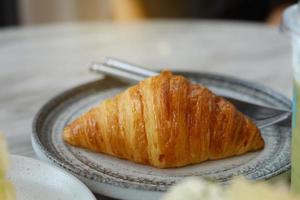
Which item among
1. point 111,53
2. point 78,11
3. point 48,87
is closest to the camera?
point 48,87

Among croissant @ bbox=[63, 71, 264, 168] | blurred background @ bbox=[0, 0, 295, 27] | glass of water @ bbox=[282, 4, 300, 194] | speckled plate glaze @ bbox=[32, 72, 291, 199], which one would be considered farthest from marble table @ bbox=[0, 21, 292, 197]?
blurred background @ bbox=[0, 0, 295, 27]

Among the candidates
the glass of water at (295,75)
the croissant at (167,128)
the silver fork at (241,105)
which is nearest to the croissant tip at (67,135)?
the croissant at (167,128)

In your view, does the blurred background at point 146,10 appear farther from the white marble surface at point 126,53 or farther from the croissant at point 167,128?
the croissant at point 167,128

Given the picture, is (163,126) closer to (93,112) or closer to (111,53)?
(93,112)

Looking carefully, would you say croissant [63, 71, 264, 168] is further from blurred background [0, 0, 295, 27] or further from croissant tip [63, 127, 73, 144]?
blurred background [0, 0, 295, 27]

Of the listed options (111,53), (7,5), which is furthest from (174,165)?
(7,5)

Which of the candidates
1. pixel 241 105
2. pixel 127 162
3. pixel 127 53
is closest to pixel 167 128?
pixel 127 162

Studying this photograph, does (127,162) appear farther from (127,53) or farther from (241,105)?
(127,53)
